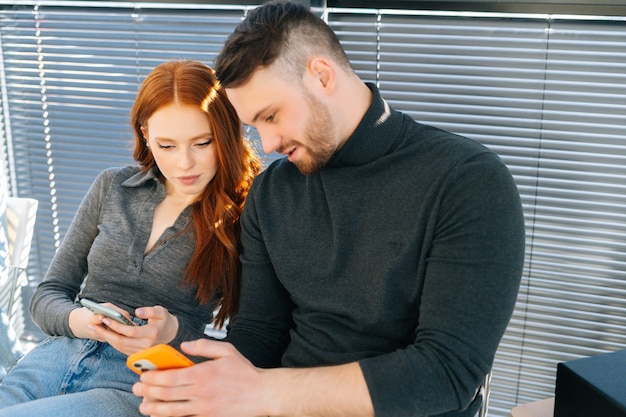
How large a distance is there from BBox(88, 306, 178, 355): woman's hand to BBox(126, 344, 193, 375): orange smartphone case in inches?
7.5

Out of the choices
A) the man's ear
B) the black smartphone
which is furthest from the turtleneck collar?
the black smartphone

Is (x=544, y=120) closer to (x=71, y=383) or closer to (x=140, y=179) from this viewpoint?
(x=140, y=179)

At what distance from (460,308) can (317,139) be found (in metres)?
0.46

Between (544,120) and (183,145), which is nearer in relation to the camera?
(183,145)

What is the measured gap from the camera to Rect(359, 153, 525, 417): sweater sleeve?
135 cm

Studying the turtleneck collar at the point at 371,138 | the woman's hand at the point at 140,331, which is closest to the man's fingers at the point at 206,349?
the woman's hand at the point at 140,331

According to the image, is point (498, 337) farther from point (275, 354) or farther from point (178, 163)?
point (178, 163)

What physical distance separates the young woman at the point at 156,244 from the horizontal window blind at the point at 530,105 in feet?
1.99

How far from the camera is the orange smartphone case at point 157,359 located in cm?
132

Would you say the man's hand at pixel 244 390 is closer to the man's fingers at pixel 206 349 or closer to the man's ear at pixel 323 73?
the man's fingers at pixel 206 349

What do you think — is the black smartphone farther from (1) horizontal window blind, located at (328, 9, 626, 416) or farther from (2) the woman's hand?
(1) horizontal window blind, located at (328, 9, 626, 416)

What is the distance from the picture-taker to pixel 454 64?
7.04 ft

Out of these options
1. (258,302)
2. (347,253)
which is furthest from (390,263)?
(258,302)

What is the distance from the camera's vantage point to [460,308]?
1.36 metres
